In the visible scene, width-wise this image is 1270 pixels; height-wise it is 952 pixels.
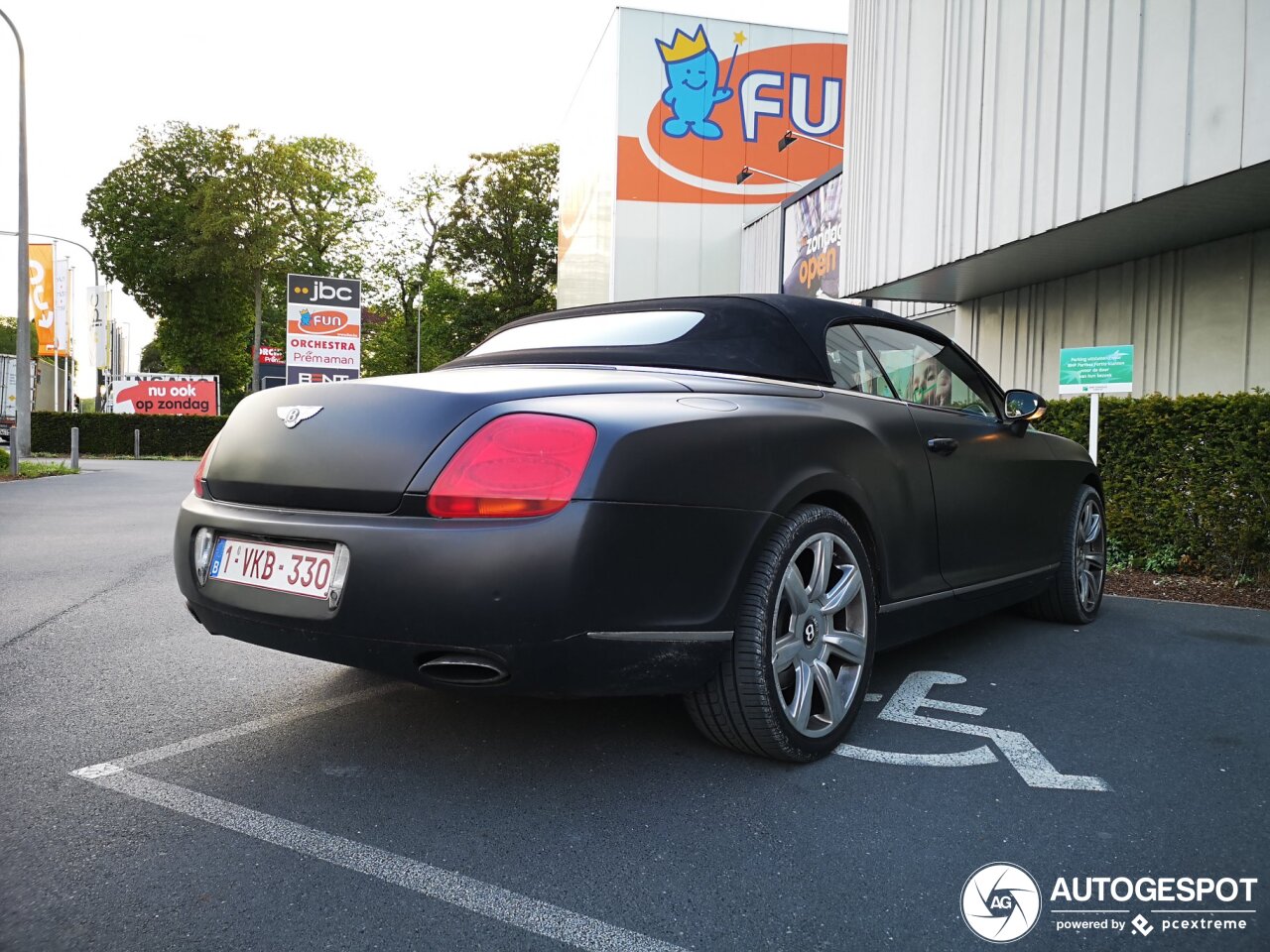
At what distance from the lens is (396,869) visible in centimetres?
206

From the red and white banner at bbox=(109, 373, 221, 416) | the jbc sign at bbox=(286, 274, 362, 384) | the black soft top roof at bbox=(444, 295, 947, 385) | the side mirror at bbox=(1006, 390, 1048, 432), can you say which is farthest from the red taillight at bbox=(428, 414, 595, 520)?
the red and white banner at bbox=(109, 373, 221, 416)

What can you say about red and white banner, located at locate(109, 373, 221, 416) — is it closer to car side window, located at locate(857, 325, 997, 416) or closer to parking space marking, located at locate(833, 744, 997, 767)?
car side window, located at locate(857, 325, 997, 416)

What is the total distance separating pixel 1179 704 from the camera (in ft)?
11.3

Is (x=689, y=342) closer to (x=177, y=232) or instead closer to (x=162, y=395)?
(x=162, y=395)

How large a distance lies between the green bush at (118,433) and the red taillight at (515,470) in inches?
1165

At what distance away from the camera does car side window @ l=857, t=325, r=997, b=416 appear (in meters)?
3.53

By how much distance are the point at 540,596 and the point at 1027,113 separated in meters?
6.90

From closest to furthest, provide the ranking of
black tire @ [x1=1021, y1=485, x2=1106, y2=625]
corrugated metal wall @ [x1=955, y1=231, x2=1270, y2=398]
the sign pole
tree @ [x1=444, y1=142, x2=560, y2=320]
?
black tire @ [x1=1021, y1=485, x2=1106, y2=625] → the sign pole → corrugated metal wall @ [x1=955, y1=231, x2=1270, y2=398] → tree @ [x1=444, y1=142, x2=560, y2=320]

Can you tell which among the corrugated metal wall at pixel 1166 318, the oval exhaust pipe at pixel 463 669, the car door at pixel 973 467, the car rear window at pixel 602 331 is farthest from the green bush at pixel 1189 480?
the oval exhaust pipe at pixel 463 669

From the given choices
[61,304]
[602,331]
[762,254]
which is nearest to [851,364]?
[602,331]

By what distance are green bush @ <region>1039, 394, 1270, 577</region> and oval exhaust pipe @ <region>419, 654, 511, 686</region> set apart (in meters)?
5.89

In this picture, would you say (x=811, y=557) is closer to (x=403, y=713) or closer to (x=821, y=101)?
(x=403, y=713)

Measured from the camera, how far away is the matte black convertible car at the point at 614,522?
221 centimetres

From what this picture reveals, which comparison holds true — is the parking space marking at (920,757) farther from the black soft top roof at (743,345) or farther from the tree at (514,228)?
the tree at (514,228)
